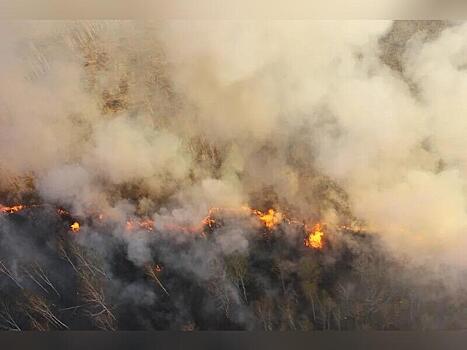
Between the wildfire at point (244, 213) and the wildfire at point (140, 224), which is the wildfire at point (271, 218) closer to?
the wildfire at point (244, 213)

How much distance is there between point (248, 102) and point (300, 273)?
0.69 metres

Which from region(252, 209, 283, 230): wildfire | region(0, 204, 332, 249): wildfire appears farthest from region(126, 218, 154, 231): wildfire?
region(252, 209, 283, 230): wildfire

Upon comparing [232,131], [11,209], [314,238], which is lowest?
[11,209]

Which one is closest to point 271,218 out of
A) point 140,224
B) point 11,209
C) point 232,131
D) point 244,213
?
point 244,213

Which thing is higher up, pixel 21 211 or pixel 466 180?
pixel 466 180

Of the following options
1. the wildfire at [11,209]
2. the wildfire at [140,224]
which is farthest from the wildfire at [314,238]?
the wildfire at [11,209]

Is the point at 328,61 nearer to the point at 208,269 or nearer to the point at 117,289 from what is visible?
the point at 208,269

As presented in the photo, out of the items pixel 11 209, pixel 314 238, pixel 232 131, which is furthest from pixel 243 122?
pixel 11 209

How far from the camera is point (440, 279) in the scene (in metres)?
2.08

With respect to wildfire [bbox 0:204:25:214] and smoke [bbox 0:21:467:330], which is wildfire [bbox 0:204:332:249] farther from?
wildfire [bbox 0:204:25:214]

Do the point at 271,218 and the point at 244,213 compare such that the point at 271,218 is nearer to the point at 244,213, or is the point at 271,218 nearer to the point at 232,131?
the point at 244,213

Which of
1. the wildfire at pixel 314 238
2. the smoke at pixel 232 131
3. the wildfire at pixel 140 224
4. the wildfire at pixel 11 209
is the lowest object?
the wildfire at pixel 11 209

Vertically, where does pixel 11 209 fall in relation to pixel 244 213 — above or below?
below

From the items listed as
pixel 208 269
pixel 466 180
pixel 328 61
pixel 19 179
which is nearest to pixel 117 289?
pixel 208 269
